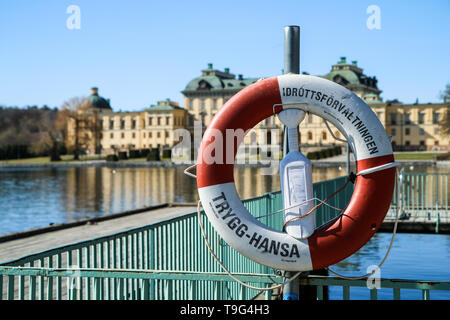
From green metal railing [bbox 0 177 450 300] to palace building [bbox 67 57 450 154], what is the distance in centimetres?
7286

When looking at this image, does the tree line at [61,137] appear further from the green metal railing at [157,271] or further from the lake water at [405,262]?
the green metal railing at [157,271]

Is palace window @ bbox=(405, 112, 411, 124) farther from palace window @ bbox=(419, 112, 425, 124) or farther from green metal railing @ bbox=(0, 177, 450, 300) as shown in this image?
green metal railing @ bbox=(0, 177, 450, 300)

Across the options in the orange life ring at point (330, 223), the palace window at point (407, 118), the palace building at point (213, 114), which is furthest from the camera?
the palace window at point (407, 118)

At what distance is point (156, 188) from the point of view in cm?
3334

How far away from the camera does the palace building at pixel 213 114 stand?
82938 millimetres

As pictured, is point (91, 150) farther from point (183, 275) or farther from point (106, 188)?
point (183, 275)

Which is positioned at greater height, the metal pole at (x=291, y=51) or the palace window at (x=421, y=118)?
the palace window at (x=421, y=118)

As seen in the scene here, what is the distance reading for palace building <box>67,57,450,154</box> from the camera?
82938 mm

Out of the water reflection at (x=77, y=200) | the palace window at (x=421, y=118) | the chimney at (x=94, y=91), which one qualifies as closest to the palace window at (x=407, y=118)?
the palace window at (x=421, y=118)

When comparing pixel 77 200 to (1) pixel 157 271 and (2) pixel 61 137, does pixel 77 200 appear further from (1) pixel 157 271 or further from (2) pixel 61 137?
(2) pixel 61 137

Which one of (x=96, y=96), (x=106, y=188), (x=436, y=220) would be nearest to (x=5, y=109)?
(x=96, y=96)

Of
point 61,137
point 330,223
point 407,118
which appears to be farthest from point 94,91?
→ point 330,223

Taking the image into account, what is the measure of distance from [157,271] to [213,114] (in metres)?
91.4

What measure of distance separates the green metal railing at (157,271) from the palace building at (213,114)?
72864 millimetres
